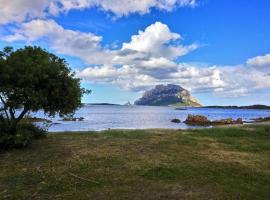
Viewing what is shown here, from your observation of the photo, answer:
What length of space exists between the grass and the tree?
1856 mm

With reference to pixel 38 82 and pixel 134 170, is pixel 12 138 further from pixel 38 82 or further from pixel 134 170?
pixel 134 170

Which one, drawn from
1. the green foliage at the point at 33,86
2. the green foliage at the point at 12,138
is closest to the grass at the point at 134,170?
the green foliage at the point at 12,138

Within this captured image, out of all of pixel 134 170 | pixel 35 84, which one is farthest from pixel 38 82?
pixel 134 170

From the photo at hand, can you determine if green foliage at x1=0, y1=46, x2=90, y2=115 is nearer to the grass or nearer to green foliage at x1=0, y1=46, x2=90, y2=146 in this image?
green foliage at x1=0, y1=46, x2=90, y2=146

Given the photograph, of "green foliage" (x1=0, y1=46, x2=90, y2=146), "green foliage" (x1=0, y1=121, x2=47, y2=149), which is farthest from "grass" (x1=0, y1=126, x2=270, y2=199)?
"green foliage" (x1=0, y1=46, x2=90, y2=146)

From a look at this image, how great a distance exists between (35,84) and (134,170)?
6.43 meters

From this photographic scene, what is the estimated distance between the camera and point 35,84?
1577cm

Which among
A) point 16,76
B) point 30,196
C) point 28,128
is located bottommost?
point 30,196

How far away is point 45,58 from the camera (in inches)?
648

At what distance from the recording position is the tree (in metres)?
15.2

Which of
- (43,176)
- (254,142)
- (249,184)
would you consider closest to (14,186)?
(43,176)

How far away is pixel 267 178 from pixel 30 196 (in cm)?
717

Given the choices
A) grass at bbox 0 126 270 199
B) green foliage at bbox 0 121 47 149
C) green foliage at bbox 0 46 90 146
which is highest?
green foliage at bbox 0 46 90 146

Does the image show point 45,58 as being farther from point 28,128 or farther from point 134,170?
point 134,170
